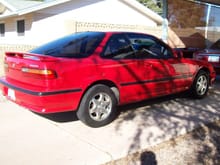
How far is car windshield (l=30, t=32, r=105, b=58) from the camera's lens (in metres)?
5.05

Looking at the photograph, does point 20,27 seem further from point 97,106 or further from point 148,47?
point 97,106

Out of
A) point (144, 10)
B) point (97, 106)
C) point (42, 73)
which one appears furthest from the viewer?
A: point (144, 10)

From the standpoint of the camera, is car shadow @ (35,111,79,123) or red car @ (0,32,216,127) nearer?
red car @ (0,32,216,127)

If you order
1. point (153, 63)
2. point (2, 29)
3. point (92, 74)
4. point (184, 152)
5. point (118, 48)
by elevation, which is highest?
point (2, 29)

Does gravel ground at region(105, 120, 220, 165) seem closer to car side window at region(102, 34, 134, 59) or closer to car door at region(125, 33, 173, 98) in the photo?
car door at region(125, 33, 173, 98)

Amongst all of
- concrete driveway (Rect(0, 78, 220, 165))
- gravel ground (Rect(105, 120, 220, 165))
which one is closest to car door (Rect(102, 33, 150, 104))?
concrete driveway (Rect(0, 78, 220, 165))

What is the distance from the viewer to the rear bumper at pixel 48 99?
4.48 metres

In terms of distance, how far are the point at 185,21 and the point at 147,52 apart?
1328 cm

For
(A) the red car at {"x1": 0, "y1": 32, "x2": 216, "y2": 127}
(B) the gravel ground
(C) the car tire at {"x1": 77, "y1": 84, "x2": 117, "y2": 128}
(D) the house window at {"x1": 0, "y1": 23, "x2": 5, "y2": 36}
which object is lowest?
(B) the gravel ground

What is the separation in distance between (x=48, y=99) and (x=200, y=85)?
4243 mm

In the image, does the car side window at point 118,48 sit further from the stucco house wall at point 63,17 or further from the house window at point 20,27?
the house window at point 20,27

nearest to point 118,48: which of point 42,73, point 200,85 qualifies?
point 42,73

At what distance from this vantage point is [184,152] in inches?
171

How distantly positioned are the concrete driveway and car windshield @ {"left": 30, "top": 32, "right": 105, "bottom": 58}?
4.21 feet
